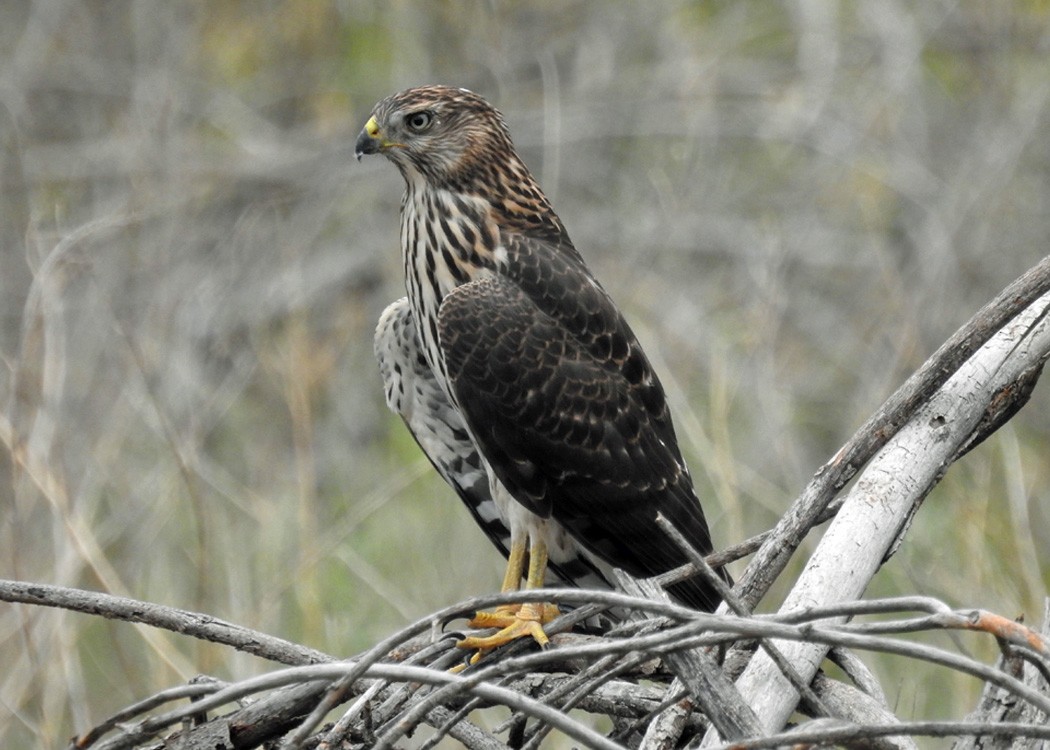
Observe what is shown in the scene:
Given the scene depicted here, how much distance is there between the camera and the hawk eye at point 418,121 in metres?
4.05

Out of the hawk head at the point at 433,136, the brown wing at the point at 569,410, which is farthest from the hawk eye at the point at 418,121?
the brown wing at the point at 569,410

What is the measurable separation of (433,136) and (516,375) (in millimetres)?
782

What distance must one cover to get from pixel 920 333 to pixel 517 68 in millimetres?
3032

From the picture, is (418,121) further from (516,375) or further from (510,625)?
(510,625)

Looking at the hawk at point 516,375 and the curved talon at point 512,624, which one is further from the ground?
the hawk at point 516,375

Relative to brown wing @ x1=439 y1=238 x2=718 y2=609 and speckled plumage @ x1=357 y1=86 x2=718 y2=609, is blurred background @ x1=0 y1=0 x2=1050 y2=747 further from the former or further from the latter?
brown wing @ x1=439 y1=238 x2=718 y2=609

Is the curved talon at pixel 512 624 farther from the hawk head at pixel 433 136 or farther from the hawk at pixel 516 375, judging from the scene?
the hawk head at pixel 433 136

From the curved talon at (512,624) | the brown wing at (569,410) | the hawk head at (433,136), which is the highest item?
the hawk head at (433,136)

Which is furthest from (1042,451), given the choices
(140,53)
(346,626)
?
(140,53)

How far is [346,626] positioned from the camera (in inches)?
201

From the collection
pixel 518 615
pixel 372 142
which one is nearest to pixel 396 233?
pixel 372 142

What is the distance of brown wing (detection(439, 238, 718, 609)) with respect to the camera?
11.8 feet

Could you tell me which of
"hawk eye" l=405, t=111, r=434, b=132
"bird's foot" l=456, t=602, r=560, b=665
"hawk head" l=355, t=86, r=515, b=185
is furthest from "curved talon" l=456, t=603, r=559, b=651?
"hawk eye" l=405, t=111, r=434, b=132

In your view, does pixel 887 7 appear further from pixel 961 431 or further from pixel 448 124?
pixel 961 431
